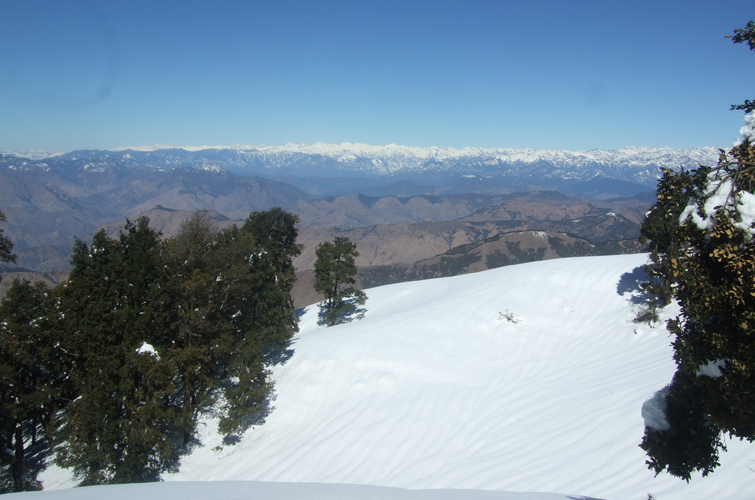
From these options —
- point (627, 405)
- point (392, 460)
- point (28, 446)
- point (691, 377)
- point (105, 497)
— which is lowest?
point (28, 446)

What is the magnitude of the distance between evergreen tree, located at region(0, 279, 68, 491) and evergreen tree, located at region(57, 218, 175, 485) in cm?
90

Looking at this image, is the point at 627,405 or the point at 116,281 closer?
the point at 627,405

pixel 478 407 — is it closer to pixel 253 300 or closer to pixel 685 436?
pixel 685 436

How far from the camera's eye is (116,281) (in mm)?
15266

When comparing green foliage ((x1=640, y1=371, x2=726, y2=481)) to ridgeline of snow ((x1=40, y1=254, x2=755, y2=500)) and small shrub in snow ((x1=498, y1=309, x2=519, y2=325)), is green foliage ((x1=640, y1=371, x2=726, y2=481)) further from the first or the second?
small shrub in snow ((x1=498, y1=309, x2=519, y2=325))

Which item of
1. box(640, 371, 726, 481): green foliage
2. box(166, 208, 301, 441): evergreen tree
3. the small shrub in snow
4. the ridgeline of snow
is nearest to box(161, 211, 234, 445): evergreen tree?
box(166, 208, 301, 441): evergreen tree

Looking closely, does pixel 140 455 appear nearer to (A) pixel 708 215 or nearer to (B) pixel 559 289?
(A) pixel 708 215

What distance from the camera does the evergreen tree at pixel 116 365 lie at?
13.8 meters

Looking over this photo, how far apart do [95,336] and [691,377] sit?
1737 centimetres

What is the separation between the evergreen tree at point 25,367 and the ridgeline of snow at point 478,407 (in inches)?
113

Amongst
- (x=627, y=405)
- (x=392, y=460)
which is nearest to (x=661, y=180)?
(x=627, y=405)

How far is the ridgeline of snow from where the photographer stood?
10031 millimetres

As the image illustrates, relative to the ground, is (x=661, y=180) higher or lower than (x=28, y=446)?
higher

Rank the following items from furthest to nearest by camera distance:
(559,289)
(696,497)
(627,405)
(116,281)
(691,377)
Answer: (559,289)
(116,281)
(627,405)
(696,497)
(691,377)
